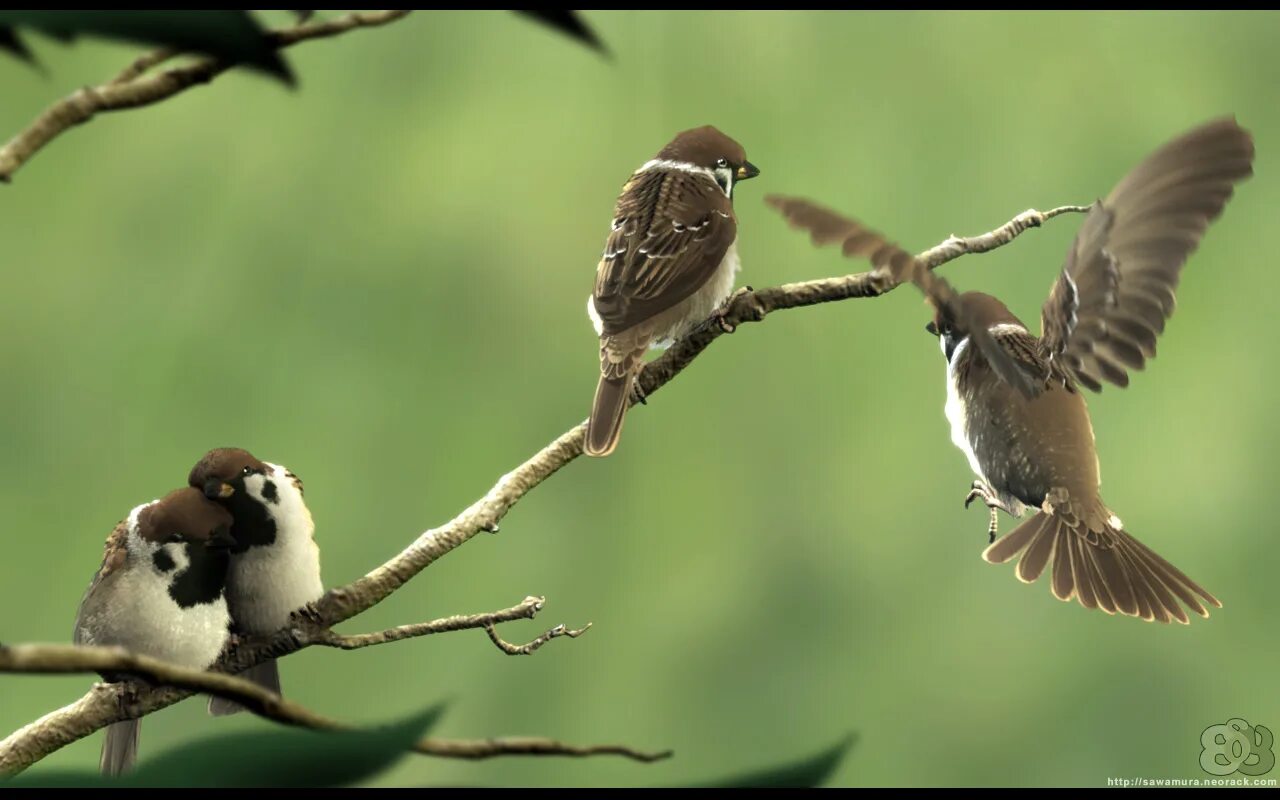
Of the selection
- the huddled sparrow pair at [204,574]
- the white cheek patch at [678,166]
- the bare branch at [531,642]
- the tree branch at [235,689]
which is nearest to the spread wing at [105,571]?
the huddled sparrow pair at [204,574]

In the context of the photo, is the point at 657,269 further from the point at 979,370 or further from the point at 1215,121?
the point at 1215,121

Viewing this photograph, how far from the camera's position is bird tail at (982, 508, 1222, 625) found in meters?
1.06

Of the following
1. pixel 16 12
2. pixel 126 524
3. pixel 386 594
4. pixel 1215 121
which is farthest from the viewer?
pixel 126 524

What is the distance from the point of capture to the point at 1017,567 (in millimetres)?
1107

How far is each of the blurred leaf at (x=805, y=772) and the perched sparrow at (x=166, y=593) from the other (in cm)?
77

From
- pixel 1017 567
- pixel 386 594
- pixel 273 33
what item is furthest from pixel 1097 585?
pixel 273 33

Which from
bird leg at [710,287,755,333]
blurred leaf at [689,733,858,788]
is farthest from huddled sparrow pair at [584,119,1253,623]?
blurred leaf at [689,733,858,788]

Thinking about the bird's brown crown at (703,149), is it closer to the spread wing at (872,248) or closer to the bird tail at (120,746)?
the spread wing at (872,248)

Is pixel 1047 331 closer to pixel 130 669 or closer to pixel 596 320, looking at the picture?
pixel 596 320

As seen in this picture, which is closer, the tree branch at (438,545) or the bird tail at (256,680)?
the tree branch at (438,545)

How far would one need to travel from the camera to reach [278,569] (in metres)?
1.11

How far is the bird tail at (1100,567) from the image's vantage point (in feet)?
3.47

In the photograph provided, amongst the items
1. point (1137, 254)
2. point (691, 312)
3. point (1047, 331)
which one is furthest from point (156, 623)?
point (1137, 254)
